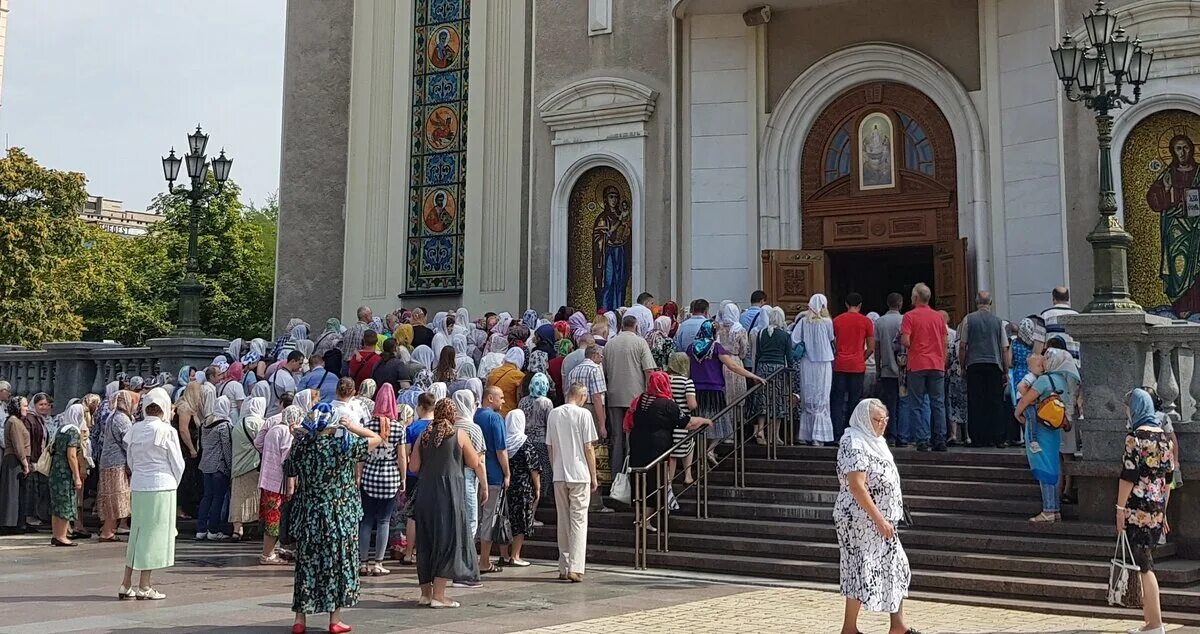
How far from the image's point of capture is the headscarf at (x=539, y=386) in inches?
528

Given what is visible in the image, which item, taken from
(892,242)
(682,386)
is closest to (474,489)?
(682,386)

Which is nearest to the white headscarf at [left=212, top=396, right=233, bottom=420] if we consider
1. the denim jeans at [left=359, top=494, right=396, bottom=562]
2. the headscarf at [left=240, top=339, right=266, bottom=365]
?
the headscarf at [left=240, top=339, right=266, bottom=365]

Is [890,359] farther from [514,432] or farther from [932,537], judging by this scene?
[514,432]

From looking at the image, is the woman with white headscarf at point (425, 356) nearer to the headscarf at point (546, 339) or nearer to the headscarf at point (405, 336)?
the headscarf at point (405, 336)

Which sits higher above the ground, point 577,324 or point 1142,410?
point 577,324

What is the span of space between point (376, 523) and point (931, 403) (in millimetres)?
6243

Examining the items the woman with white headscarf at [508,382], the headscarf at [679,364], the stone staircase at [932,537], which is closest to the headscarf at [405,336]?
the woman with white headscarf at [508,382]

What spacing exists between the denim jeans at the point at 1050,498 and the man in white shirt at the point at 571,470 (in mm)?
4345

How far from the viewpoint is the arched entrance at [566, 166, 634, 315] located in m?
21.9

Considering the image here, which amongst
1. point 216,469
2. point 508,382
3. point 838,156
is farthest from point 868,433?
point 838,156

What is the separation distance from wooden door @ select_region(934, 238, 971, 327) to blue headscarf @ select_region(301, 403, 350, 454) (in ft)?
37.6

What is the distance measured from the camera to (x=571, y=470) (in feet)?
39.3

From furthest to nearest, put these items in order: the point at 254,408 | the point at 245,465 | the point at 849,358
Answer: the point at 245,465 → the point at 254,408 → the point at 849,358

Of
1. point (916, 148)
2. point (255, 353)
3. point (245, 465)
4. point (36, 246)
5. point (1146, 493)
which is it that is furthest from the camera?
point (36, 246)
